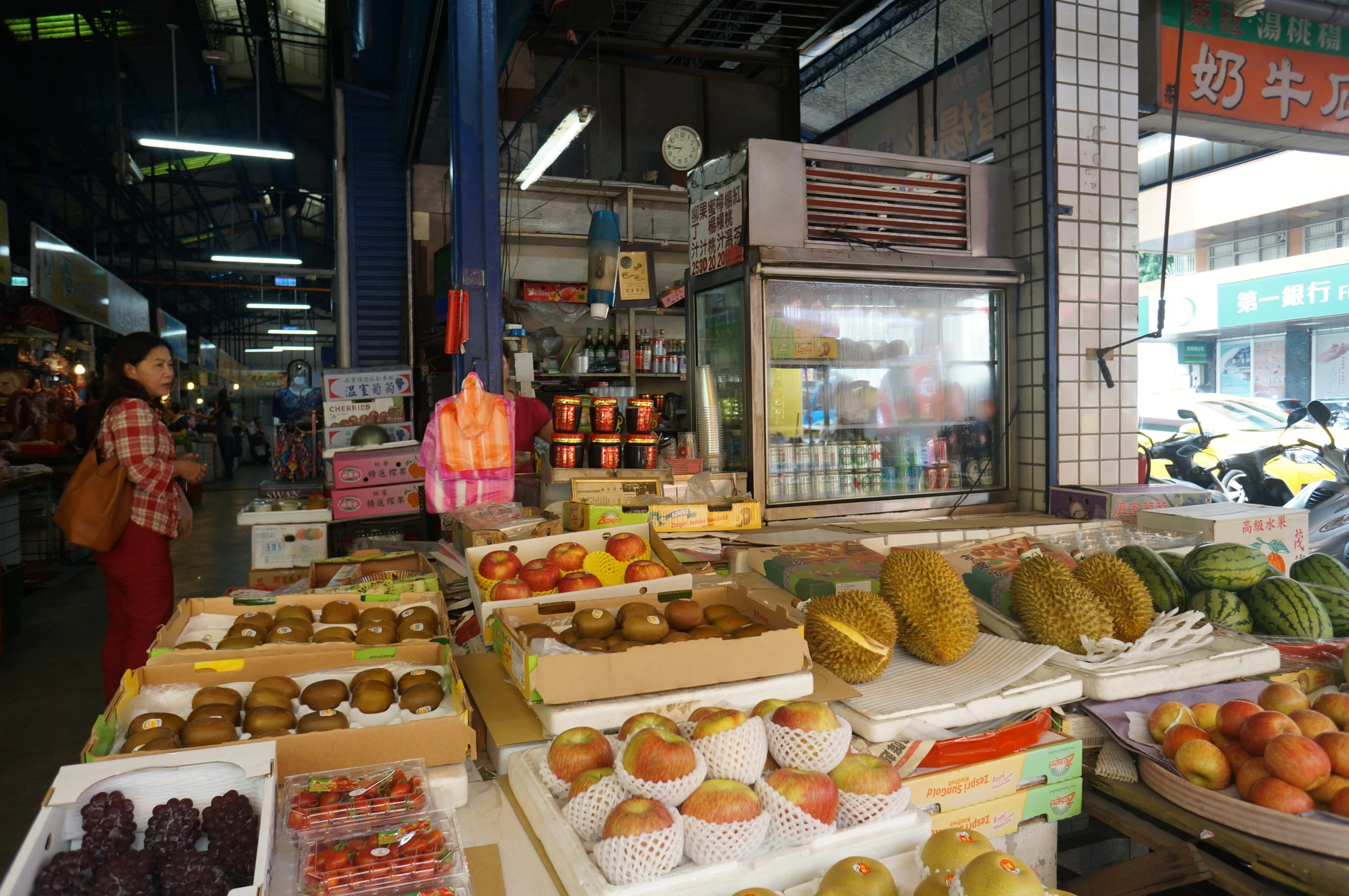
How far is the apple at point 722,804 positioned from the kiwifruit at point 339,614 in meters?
1.48

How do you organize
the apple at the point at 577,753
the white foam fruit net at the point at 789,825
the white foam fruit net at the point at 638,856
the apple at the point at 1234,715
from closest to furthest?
the white foam fruit net at the point at 638,856 < the white foam fruit net at the point at 789,825 < the apple at the point at 577,753 < the apple at the point at 1234,715

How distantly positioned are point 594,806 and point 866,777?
1.55 ft

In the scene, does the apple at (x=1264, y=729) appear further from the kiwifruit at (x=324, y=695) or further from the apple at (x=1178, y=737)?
the kiwifruit at (x=324, y=695)

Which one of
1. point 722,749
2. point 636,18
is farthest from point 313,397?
point 722,749

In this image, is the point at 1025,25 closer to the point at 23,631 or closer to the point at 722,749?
the point at 722,749

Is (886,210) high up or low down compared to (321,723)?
up

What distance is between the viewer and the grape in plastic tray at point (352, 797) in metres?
1.34

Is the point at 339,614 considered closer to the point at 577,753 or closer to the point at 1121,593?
the point at 577,753

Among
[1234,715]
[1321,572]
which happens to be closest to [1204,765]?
[1234,715]

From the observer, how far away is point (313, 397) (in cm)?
973

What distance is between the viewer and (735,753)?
141 centimetres

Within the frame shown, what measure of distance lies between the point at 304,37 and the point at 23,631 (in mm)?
8006

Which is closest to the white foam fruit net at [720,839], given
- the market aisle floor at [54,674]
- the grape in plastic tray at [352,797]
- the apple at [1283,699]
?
the grape in plastic tray at [352,797]


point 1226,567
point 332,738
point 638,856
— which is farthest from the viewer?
point 1226,567
